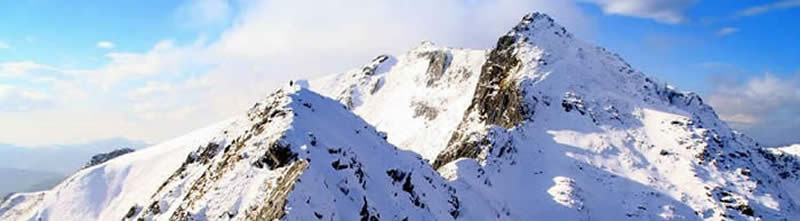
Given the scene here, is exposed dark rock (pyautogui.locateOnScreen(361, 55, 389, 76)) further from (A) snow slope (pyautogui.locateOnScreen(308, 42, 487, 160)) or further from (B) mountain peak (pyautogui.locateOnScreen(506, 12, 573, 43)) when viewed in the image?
(B) mountain peak (pyautogui.locateOnScreen(506, 12, 573, 43))

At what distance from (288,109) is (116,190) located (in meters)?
85.0

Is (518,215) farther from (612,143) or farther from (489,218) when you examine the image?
(612,143)

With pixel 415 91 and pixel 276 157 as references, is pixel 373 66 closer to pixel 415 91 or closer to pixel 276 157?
pixel 415 91

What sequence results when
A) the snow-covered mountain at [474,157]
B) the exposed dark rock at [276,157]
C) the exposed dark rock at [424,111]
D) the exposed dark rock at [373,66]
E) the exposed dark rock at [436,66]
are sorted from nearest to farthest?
the exposed dark rock at [276,157]
the snow-covered mountain at [474,157]
the exposed dark rock at [424,111]
the exposed dark rock at [436,66]
the exposed dark rock at [373,66]

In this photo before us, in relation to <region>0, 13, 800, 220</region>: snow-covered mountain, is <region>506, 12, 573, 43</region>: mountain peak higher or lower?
higher

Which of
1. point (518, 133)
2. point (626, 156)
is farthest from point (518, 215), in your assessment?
point (626, 156)

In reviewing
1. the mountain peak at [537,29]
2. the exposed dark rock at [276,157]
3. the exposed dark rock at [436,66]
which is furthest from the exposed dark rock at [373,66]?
the exposed dark rock at [276,157]

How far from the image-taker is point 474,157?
67188 millimetres

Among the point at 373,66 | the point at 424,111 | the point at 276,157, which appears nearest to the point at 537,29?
the point at 424,111

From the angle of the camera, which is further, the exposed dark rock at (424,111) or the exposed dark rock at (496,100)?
the exposed dark rock at (424,111)

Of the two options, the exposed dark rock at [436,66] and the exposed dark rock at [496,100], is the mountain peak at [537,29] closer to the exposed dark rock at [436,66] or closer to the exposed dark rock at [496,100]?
the exposed dark rock at [496,100]

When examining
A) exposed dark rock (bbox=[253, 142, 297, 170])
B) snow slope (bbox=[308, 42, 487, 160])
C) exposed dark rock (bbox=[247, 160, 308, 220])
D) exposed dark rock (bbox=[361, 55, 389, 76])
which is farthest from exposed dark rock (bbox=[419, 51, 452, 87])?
exposed dark rock (bbox=[247, 160, 308, 220])

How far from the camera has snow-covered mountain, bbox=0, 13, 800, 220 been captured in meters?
30.4

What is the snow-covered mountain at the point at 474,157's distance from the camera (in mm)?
30359
